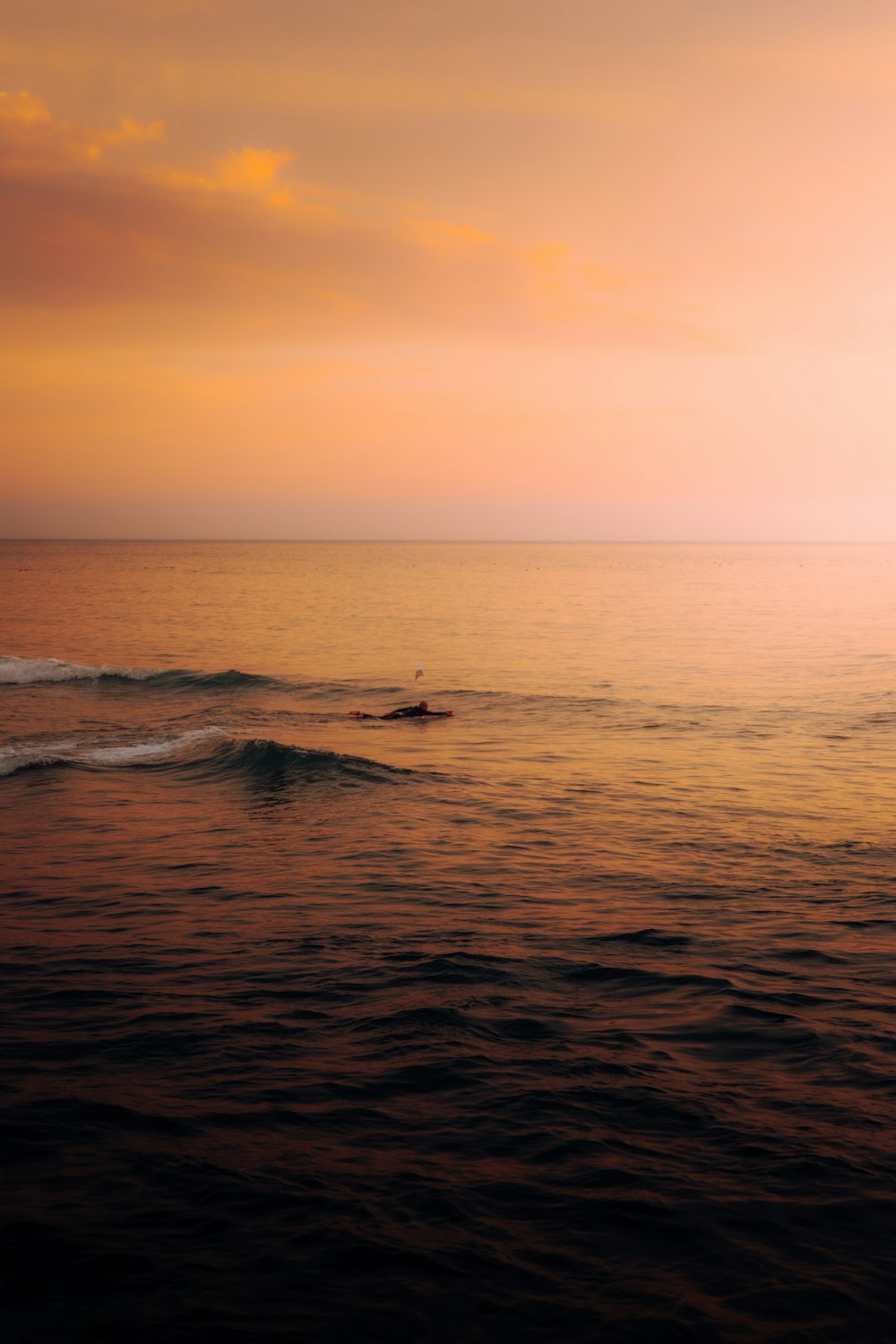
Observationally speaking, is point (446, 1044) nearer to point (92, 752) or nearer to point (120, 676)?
point (92, 752)

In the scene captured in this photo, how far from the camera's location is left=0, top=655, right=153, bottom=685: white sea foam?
152 ft

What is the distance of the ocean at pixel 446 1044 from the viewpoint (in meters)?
7.75

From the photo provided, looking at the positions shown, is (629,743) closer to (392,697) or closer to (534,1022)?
(392,697)

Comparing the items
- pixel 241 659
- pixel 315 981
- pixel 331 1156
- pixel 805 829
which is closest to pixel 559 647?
pixel 241 659

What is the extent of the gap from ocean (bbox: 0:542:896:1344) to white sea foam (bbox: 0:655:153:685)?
16656 mm

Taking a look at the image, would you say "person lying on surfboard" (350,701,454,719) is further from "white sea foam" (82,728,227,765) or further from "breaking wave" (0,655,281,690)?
"breaking wave" (0,655,281,690)

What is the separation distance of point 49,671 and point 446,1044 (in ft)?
137

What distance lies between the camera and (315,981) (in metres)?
13.3

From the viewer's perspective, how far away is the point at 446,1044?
11555 millimetres

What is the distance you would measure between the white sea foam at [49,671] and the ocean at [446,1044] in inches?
656

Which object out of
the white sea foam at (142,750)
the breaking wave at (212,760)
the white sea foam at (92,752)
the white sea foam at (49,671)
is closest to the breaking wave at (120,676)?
the white sea foam at (49,671)

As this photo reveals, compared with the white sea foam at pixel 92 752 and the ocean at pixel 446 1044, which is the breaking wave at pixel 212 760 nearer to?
the white sea foam at pixel 92 752

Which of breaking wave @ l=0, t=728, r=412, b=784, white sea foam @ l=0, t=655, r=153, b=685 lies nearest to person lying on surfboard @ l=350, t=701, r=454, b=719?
breaking wave @ l=0, t=728, r=412, b=784

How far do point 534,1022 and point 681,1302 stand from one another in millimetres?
4631
